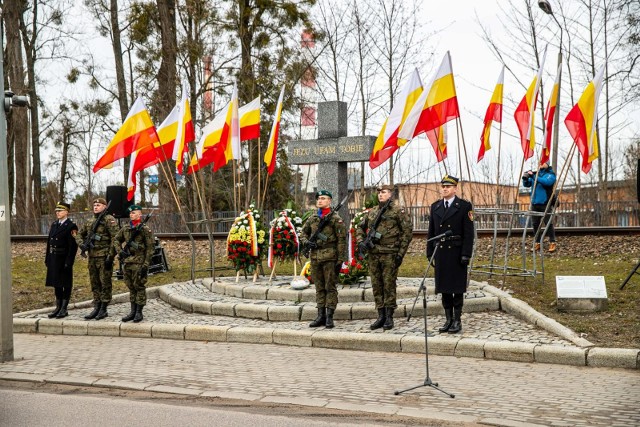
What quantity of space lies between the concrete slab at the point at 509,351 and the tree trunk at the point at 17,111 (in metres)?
29.2

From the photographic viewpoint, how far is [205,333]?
11273mm

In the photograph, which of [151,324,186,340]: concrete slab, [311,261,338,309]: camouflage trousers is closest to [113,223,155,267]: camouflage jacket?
[151,324,186,340]: concrete slab

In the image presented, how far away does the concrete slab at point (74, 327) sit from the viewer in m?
12.4

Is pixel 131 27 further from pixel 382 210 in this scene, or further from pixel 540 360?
pixel 540 360

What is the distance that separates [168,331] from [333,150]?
465 cm

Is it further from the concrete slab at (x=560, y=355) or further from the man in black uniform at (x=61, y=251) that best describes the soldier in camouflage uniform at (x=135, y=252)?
the concrete slab at (x=560, y=355)

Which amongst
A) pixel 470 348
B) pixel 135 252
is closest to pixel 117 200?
pixel 135 252

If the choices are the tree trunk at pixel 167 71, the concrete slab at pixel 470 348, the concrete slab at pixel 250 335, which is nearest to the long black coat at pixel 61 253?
the concrete slab at pixel 250 335

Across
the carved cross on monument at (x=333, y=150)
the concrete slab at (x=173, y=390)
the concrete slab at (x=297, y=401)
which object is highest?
the carved cross on monument at (x=333, y=150)

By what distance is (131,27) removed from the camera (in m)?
31.1

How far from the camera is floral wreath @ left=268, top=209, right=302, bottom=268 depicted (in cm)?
1343

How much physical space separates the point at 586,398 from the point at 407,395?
168cm

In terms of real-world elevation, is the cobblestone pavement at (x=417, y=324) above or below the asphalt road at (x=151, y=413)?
above

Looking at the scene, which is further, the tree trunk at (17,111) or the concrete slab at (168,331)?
the tree trunk at (17,111)
